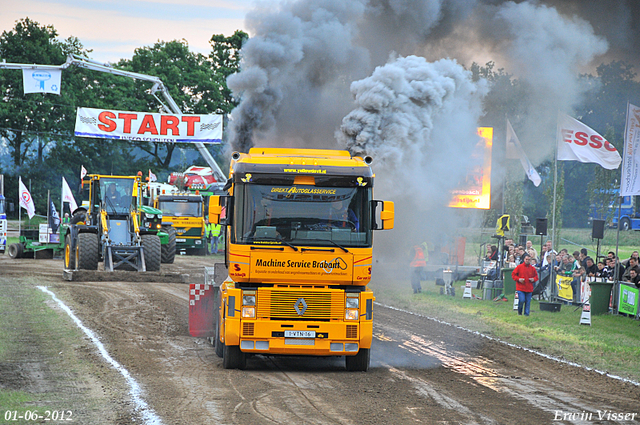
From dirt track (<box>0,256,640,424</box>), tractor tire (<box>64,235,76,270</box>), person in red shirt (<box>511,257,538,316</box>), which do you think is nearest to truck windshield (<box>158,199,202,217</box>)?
tractor tire (<box>64,235,76,270</box>)

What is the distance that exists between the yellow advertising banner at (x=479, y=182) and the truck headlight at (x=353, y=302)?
19093 millimetres

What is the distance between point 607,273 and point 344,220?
11258 mm

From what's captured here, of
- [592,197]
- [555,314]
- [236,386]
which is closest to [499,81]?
[592,197]

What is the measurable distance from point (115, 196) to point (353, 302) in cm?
1550

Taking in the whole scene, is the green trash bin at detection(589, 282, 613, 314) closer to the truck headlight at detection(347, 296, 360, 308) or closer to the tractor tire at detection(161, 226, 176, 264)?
the truck headlight at detection(347, 296, 360, 308)

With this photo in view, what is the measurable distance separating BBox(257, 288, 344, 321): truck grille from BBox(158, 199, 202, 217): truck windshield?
27.6m

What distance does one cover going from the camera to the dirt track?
7.54 meters

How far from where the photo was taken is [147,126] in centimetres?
3391

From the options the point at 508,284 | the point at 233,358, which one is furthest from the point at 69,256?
the point at 233,358

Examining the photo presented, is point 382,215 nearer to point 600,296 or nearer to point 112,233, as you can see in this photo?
point 600,296

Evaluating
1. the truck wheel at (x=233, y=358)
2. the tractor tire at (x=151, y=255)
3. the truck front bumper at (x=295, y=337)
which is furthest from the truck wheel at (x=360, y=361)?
the tractor tire at (x=151, y=255)

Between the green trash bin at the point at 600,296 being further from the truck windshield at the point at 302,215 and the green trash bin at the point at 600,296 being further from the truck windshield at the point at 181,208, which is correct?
the truck windshield at the point at 181,208

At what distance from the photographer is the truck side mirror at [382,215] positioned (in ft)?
32.5

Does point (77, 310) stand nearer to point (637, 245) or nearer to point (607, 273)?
point (607, 273)
